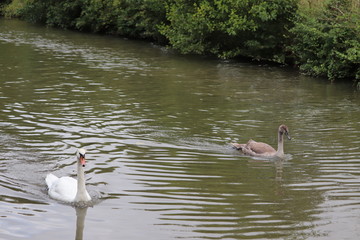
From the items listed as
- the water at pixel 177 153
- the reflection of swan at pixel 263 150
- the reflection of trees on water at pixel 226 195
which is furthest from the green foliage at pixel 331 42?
the reflection of trees on water at pixel 226 195

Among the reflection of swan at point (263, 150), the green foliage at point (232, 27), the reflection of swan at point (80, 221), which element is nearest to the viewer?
the reflection of swan at point (80, 221)

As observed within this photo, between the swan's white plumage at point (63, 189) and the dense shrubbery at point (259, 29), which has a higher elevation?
the dense shrubbery at point (259, 29)

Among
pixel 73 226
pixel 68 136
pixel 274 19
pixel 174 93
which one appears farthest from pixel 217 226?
pixel 274 19

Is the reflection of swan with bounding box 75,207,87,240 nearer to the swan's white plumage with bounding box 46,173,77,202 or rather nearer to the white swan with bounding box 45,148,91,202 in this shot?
the white swan with bounding box 45,148,91,202

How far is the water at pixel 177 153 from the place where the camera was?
966cm

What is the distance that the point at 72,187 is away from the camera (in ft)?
35.1

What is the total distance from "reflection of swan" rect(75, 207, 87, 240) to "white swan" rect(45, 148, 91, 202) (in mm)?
179

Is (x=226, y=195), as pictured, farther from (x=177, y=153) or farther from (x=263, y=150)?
(x=177, y=153)

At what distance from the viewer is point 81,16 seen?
4431cm

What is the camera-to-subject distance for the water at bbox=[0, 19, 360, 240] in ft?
31.7

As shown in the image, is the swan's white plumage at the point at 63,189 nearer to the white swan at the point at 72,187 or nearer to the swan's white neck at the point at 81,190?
the white swan at the point at 72,187

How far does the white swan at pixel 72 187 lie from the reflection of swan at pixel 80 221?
0.59ft

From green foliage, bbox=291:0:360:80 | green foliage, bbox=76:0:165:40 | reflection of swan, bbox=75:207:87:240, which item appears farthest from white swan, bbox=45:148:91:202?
green foliage, bbox=76:0:165:40

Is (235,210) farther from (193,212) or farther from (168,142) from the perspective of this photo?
(168,142)
